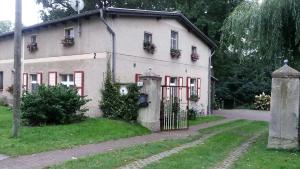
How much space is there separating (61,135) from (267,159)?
6454mm

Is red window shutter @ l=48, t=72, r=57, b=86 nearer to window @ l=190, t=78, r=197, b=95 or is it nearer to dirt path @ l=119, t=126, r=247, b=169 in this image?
window @ l=190, t=78, r=197, b=95

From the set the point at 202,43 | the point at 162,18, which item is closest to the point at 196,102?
the point at 202,43

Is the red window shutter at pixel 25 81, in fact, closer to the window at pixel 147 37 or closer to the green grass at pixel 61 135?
the green grass at pixel 61 135

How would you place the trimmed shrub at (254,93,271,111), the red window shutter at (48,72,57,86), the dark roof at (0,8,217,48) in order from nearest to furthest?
the dark roof at (0,8,217,48) → the red window shutter at (48,72,57,86) → the trimmed shrub at (254,93,271,111)

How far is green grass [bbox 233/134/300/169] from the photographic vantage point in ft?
30.5

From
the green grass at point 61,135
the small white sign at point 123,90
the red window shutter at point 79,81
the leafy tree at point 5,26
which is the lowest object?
the green grass at point 61,135

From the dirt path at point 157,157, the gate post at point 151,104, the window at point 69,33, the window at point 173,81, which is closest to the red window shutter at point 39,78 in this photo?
the window at point 69,33

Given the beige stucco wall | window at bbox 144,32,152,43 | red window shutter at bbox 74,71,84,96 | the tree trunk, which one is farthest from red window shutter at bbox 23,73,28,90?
the tree trunk

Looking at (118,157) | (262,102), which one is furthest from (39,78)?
(262,102)

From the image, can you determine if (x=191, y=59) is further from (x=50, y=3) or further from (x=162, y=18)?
(x=50, y=3)

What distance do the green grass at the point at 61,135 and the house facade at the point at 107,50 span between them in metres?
3.47

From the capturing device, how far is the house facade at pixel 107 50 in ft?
61.3

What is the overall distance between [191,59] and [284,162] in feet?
52.3

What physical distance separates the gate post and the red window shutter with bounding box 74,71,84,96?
163 inches
